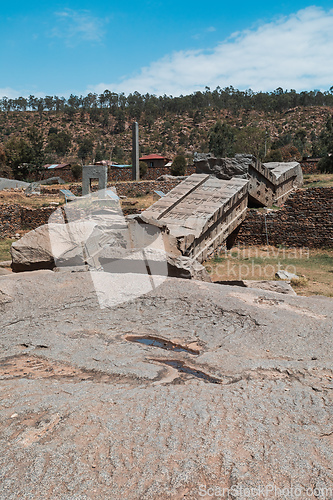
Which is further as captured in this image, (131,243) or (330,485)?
(131,243)

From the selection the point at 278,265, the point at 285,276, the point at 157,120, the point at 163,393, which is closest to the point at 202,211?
the point at 278,265

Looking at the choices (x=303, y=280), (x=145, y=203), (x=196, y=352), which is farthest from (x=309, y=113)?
(x=196, y=352)

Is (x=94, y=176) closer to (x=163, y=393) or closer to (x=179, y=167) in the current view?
(x=179, y=167)

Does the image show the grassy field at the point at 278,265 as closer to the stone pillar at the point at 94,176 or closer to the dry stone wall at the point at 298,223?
the dry stone wall at the point at 298,223

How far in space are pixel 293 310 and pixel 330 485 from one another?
8.52 ft

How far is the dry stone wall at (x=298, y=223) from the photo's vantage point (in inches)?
422

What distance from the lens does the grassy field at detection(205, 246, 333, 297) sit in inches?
292

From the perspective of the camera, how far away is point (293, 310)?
4.35 meters

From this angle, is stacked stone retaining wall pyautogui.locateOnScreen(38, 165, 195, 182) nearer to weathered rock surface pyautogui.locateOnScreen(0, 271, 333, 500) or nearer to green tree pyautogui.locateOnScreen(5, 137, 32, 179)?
green tree pyautogui.locateOnScreen(5, 137, 32, 179)

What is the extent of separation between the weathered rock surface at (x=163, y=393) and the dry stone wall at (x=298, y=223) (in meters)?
6.63

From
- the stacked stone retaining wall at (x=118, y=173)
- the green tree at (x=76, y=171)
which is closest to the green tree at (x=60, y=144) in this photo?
the stacked stone retaining wall at (x=118, y=173)

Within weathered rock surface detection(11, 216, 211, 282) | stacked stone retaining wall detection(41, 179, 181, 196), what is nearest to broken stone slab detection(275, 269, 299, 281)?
weathered rock surface detection(11, 216, 211, 282)

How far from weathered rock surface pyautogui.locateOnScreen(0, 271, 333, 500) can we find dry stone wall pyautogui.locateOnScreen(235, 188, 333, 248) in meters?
6.63

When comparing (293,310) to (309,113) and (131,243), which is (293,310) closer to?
(131,243)
